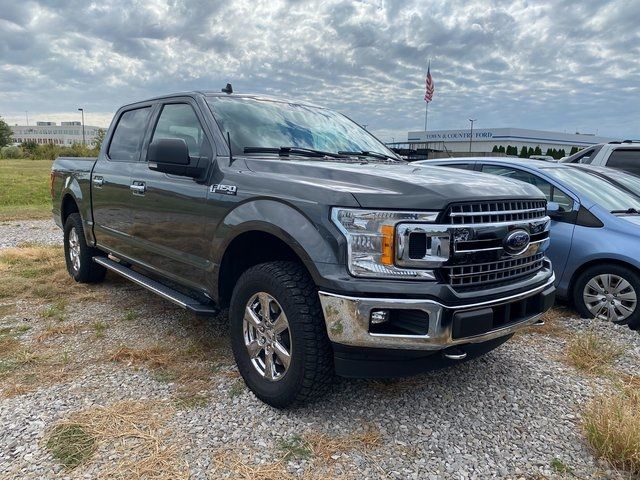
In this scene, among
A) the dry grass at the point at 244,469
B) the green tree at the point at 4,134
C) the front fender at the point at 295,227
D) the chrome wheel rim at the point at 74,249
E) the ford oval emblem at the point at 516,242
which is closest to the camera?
the dry grass at the point at 244,469

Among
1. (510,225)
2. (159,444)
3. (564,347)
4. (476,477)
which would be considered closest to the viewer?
(476,477)

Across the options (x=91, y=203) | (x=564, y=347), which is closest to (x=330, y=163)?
(x=564, y=347)

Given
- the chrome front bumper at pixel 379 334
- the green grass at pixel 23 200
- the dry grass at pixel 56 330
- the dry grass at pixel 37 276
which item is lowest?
the dry grass at pixel 56 330

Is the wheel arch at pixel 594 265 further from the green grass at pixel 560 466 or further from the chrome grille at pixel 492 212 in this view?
the green grass at pixel 560 466

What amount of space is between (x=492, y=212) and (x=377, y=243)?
70cm

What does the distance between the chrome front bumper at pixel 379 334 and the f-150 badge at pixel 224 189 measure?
1.05m

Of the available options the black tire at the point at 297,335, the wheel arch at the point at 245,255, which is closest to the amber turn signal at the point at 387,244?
the black tire at the point at 297,335

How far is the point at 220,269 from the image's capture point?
345cm

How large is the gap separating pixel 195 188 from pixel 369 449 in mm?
2116

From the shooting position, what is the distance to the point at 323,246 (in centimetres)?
268

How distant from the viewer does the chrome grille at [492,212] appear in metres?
2.63

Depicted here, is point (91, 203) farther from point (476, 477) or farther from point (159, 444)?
point (476, 477)

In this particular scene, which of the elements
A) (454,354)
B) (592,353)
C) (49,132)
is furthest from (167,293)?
(49,132)

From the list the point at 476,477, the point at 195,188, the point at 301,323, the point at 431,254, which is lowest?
the point at 476,477
